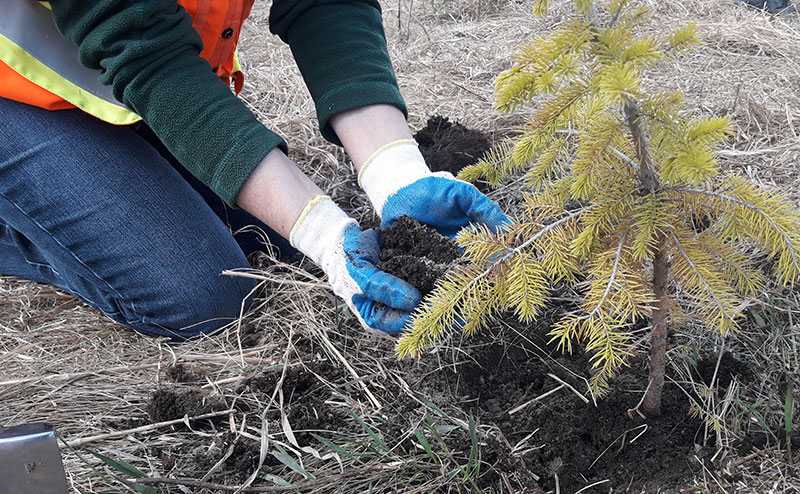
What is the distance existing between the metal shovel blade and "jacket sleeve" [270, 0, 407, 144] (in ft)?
4.10

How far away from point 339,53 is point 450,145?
1.97ft

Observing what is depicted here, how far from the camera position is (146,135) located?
210 centimetres

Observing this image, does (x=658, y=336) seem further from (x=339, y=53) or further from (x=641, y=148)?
(x=339, y=53)

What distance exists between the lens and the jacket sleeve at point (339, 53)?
1.96m

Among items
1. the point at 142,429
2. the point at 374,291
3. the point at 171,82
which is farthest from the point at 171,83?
the point at 142,429

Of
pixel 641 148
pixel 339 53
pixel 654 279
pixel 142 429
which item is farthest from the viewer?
pixel 339 53

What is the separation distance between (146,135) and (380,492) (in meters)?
1.50

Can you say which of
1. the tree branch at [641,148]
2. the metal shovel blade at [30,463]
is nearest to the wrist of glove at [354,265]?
the tree branch at [641,148]

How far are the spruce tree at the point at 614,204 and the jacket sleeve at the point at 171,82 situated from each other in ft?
2.53

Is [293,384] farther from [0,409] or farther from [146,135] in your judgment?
[146,135]

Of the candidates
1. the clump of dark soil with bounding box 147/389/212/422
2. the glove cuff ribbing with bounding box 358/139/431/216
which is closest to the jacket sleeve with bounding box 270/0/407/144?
the glove cuff ribbing with bounding box 358/139/431/216

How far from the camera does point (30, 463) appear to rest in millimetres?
1150

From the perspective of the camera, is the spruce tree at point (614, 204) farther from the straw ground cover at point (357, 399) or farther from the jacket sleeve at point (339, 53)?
the jacket sleeve at point (339, 53)

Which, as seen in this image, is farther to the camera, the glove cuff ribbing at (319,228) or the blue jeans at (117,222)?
the blue jeans at (117,222)
